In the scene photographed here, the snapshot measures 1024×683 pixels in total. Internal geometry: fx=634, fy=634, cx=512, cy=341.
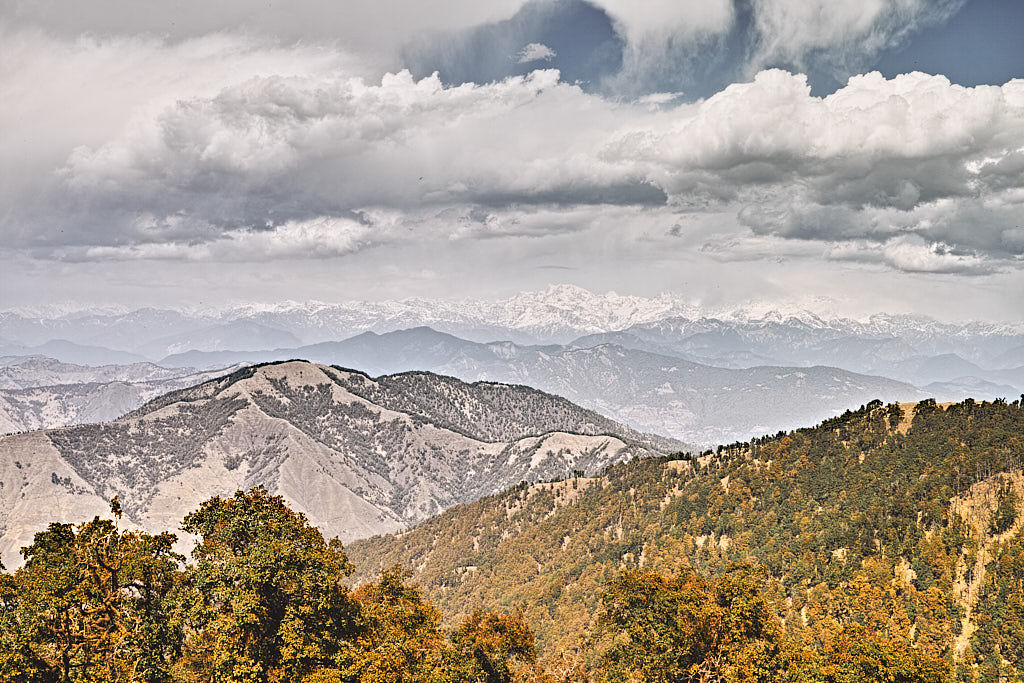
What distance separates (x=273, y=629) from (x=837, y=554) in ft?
326

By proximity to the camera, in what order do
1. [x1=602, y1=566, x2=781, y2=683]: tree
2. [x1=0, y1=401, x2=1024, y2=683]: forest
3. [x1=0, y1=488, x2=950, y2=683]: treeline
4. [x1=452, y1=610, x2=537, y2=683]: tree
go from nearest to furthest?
1. [x1=0, y1=488, x2=950, y2=683]: treeline
2. [x1=0, y1=401, x2=1024, y2=683]: forest
3. [x1=602, y1=566, x2=781, y2=683]: tree
4. [x1=452, y1=610, x2=537, y2=683]: tree

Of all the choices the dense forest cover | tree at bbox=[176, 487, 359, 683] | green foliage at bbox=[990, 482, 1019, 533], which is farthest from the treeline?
green foliage at bbox=[990, 482, 1019, 533]

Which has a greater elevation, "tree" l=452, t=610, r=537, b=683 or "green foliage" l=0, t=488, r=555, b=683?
"green foliage" l=0, t=488, r=555, b=683

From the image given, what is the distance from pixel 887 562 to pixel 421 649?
283 feet

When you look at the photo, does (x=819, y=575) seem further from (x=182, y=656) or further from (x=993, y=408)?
(x=182, y=656)

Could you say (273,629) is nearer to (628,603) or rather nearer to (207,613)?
(207,613)

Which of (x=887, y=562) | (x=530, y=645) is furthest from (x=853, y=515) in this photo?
(x=530, y=645)

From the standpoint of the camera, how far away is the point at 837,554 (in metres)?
112

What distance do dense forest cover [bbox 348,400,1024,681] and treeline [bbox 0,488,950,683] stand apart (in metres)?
0.70

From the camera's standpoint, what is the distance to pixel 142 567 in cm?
5200

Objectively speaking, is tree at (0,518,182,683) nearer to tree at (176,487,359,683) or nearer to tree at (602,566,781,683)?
tree at (176,487,359,683)

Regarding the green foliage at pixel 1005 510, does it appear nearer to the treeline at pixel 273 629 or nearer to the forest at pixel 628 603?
the forest at pixel 628 603

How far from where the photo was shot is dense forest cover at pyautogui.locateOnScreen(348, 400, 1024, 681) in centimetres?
6675

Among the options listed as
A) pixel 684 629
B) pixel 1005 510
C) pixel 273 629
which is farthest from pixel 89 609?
pixel 1005 510
